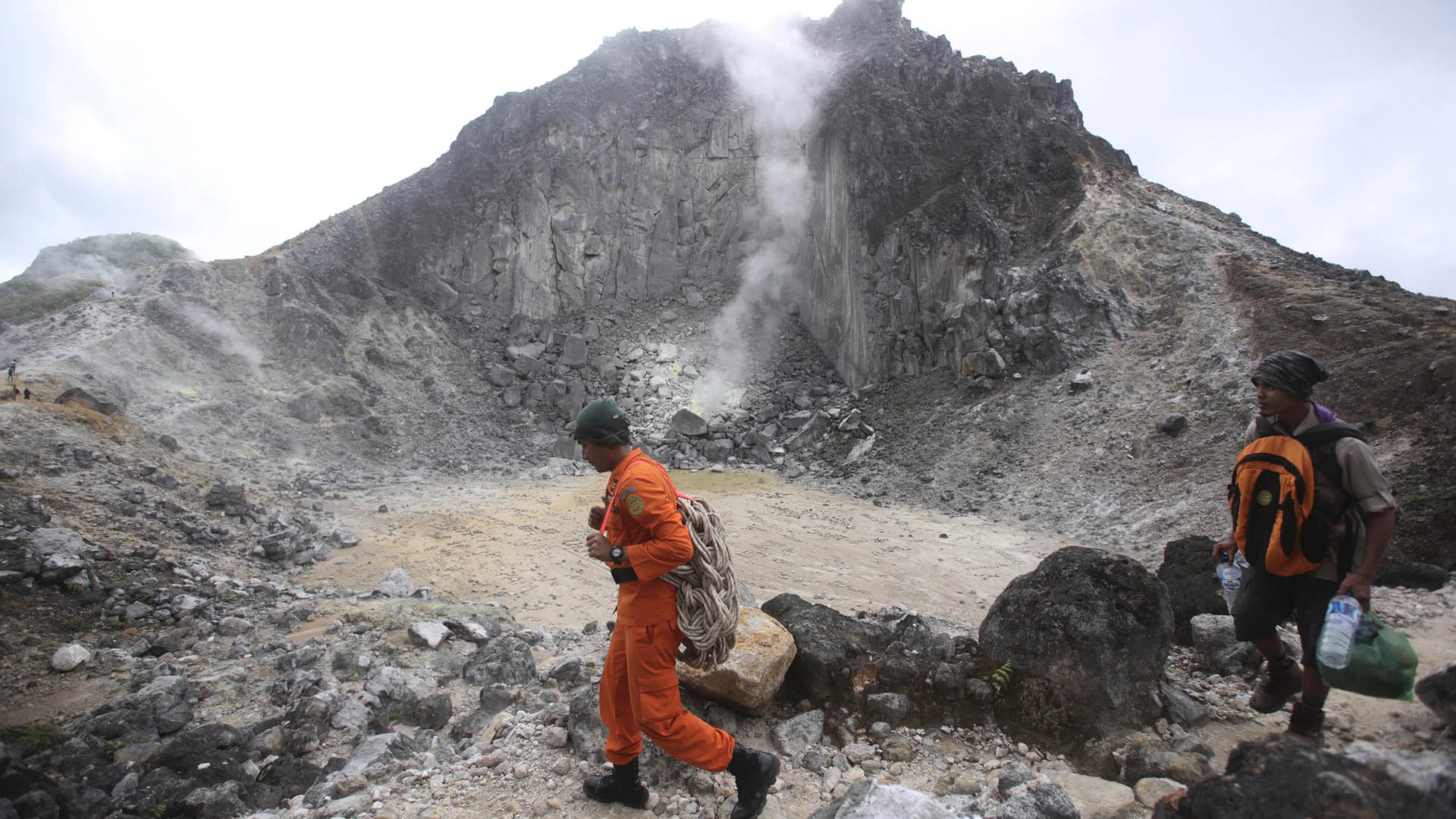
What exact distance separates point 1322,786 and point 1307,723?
1607 mm

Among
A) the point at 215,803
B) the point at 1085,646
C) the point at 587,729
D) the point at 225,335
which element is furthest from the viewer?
the point at 225,335

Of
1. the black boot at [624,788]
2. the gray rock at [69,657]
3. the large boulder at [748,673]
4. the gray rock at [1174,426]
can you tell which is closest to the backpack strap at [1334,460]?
the large boulder at [748,673]

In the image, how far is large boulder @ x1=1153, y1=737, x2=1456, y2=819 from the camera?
5.10 feet

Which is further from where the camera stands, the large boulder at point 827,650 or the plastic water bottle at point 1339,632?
the large boulder at point 827,650

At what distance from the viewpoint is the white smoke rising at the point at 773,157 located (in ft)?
81.9

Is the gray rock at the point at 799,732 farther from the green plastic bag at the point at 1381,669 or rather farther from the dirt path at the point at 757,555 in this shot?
the green plastic bag at the point at 1381,669

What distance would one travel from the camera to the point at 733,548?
10539 mm

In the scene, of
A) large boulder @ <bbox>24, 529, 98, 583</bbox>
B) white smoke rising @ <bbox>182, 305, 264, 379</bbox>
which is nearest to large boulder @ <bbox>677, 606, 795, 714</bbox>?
large boulder @ <bbox>24, 529, 98, 583</bbox>

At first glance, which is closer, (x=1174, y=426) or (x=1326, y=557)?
(x=1326, y=557)

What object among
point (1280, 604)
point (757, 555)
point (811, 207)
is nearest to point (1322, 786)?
point (1280, 604)

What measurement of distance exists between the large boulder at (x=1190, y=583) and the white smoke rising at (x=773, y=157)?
18650 mm

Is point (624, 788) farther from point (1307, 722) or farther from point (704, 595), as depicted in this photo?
point (1307, 722)

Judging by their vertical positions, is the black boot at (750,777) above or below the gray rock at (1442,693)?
below

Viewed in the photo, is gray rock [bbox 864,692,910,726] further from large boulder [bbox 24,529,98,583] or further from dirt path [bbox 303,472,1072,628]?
large boulder [bbox 24,529,98,583]
